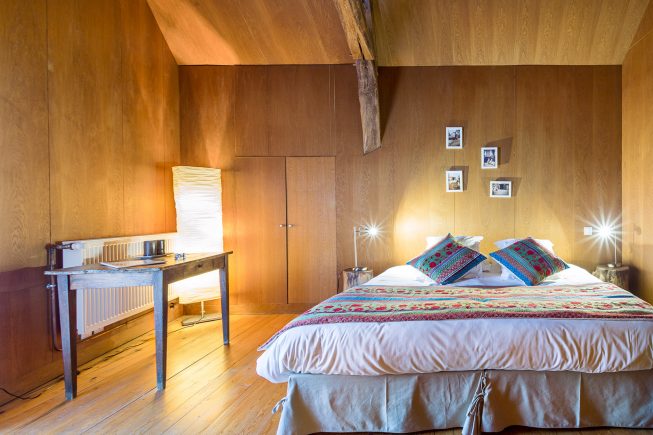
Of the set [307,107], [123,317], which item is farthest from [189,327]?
[307,107]

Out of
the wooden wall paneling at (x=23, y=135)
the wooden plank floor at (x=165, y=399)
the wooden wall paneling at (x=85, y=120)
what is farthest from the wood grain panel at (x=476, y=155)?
the wooden wall paneling at (x=23, y=135)

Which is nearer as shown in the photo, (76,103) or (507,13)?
(76,103)

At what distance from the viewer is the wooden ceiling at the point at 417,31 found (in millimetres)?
3926

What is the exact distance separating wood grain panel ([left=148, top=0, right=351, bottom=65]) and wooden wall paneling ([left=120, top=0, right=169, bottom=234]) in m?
0.25

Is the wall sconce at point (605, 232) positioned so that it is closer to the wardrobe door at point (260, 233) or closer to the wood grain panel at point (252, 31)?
the wood grain panel at point (252, 31)

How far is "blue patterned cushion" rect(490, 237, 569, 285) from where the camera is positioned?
310cm

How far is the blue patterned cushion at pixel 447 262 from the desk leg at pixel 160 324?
2.02 metres

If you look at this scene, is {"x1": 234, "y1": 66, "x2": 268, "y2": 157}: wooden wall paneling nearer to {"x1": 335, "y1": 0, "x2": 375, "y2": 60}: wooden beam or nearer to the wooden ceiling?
the wooden ceiling

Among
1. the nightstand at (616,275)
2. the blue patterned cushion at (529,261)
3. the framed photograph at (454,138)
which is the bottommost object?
the nightstand at (616,275)

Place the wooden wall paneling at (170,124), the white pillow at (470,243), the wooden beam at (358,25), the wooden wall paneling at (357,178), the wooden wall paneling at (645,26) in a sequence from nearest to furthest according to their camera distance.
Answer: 1. the wooden beam at (358,25)
2. the white pillow at (470,243)
3. the wooden wall paneling at (645,26)
4. the wooden wall paneling at (170,124)
5. the wooden wall paneling at (357,178)

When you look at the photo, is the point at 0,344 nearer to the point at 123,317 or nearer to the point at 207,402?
the point at 123,317

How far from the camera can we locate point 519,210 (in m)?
4.38

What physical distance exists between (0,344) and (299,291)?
273 centimetres

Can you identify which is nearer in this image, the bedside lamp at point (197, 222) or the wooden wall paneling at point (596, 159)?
the bedside lamp at point (197, 222)
